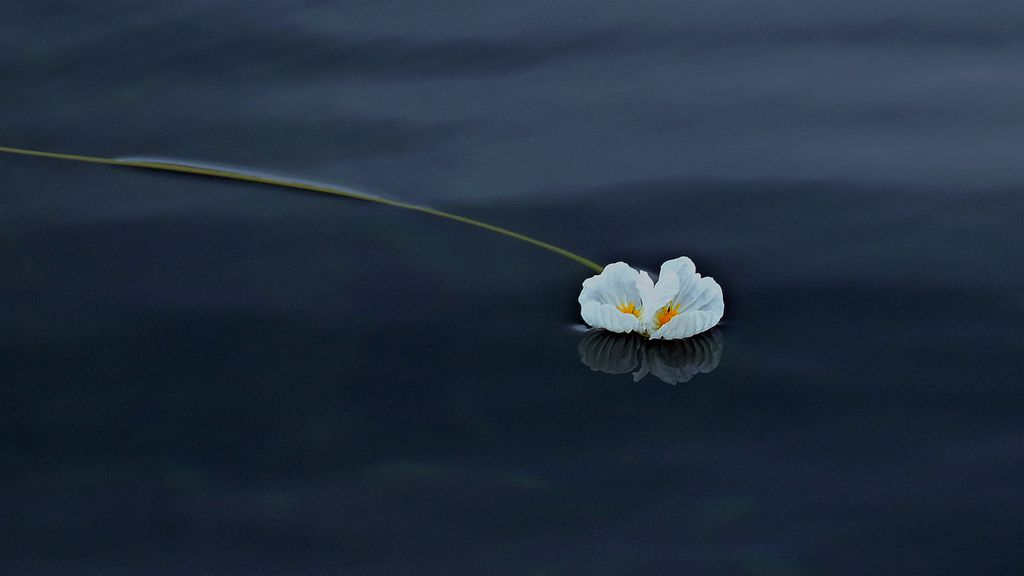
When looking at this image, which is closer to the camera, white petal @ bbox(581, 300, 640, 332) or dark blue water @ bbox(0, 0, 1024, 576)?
dark blue water @ bbox(0, 0, 1024, 576)

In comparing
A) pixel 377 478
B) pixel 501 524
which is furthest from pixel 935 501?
pixel 377 478

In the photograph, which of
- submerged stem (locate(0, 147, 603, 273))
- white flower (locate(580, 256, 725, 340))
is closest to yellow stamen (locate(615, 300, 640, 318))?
white flower (locate(580, 256, 725, 340))

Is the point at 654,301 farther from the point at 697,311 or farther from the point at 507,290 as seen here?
the point at 507,290

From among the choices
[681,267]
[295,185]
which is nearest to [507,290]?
[681,267]

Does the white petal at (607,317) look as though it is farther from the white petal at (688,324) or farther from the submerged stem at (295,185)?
the submerged stem at (295,185)

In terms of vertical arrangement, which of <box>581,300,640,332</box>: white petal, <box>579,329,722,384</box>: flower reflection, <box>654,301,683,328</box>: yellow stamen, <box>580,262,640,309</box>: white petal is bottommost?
<box>579,329,722,384</box>: flower reflection

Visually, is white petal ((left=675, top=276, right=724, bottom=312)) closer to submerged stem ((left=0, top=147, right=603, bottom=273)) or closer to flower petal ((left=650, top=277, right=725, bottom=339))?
flower petal ((left=650, top=277, right=725, bottom=339))

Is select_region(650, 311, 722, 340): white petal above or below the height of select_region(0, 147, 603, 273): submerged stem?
below
